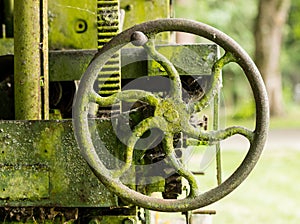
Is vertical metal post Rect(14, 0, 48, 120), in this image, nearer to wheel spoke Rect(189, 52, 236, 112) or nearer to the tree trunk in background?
wheel spoke Rect(189, 52, 236, 112)

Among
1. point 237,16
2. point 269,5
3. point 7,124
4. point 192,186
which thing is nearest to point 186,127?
point 192,186

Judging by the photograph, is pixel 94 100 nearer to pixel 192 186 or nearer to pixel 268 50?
pixel 192 186

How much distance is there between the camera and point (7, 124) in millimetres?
3295

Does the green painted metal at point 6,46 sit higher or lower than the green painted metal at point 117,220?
Result: higher

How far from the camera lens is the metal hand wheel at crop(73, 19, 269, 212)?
9.79 ft

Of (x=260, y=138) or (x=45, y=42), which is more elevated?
(x=45, y=42)

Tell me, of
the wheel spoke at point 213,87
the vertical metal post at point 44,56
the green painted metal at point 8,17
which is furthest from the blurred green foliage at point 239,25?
the wheel spoke at point 213,87

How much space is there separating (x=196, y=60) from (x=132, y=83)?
0.45m

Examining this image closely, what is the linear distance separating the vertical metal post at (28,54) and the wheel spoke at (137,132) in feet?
1.91

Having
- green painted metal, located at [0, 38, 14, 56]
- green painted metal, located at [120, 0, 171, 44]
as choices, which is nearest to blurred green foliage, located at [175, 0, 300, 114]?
green painted metal, located at [120, 0, 171, 44]

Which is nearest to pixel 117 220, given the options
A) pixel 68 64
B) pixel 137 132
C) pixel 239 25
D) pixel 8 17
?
pixel 137 132

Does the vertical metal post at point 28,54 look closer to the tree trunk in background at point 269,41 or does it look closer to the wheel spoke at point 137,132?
the wheel spoke at point 137,132

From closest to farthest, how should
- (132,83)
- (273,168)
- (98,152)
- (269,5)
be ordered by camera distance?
(98,152), (132,83), (273,168), (269,5)

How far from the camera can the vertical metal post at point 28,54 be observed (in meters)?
3.37
